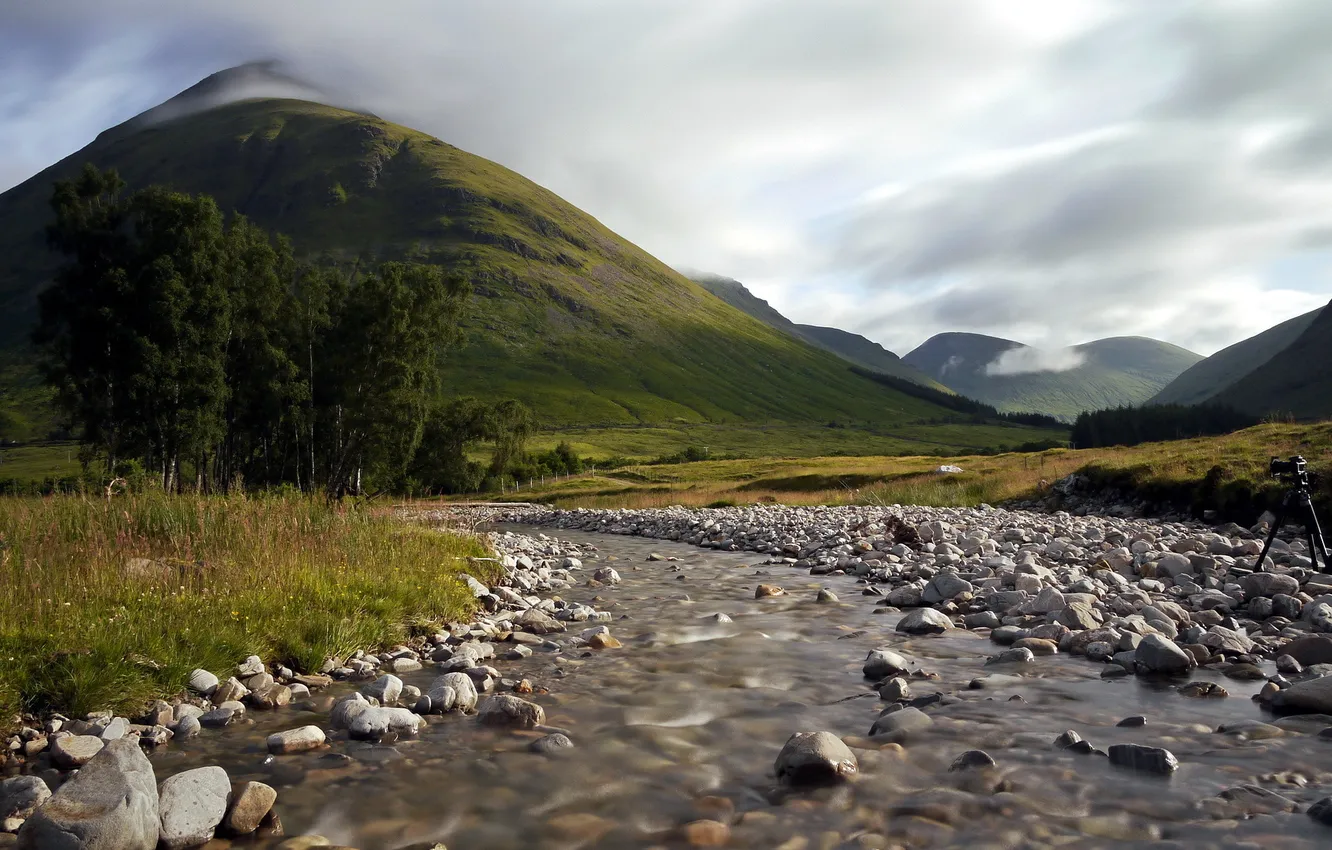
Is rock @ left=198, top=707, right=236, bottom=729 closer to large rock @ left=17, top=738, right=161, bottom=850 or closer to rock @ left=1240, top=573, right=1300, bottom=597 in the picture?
large rock @ left=17, top=738, right=161, bottom=850

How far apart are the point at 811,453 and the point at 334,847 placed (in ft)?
579

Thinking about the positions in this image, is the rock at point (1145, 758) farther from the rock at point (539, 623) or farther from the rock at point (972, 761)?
the rock at point (539, 623)

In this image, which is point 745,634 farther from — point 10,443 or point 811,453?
point 10,443

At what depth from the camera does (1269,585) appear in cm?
1038

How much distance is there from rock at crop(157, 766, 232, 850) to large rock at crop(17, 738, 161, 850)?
9 centimetres

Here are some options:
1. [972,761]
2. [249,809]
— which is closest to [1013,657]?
[972,761]

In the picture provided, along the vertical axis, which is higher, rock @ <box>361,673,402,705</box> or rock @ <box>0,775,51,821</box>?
rock @ <box>0,775,51,821</box>

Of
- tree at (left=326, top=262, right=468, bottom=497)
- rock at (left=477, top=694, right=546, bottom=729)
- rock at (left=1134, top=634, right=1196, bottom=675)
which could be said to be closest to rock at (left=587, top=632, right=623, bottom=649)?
rock at (left=477, top=694, right=546, bottom=729)

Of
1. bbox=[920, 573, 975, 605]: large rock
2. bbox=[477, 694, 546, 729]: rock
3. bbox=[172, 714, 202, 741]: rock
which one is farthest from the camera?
bbox=[920, 573, 975, 605]: large rock

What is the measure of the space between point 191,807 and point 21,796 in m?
1.28

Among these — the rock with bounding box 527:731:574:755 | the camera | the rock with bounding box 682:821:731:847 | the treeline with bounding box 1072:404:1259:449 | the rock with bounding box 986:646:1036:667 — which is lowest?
the rock with bounding box 527:731:574:755

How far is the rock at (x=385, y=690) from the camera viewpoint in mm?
7250

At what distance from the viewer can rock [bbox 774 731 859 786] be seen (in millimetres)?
5359

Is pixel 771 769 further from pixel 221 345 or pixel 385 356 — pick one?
pixel 221 345
